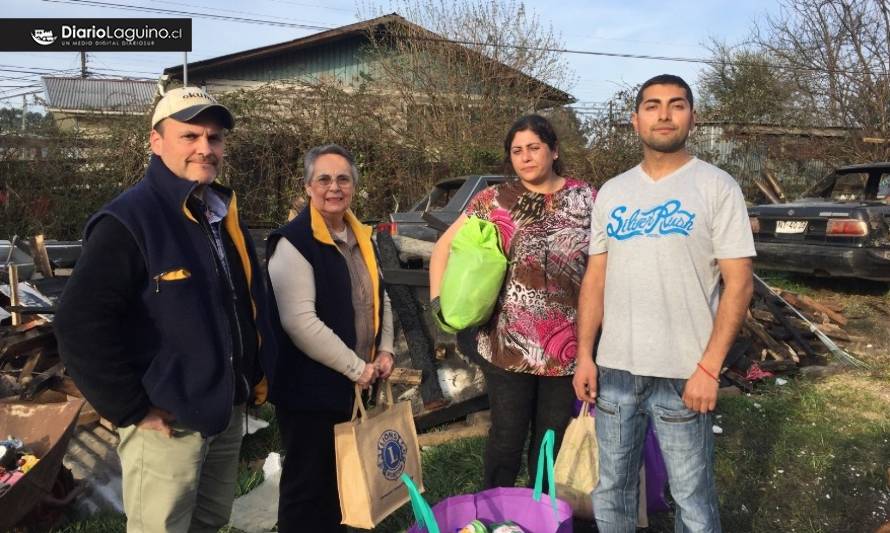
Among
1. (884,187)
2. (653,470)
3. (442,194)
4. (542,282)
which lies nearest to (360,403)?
(542,282)

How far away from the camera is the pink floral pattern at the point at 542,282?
2.63 m

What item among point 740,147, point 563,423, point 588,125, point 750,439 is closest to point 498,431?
point 563,423

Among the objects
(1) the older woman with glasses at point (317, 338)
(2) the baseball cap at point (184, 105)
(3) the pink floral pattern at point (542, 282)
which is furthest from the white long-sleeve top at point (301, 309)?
(3) the pink floral pattern at point (542, 282)

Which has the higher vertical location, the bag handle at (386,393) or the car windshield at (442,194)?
the car windshield at (442,194)

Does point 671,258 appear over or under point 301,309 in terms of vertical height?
over

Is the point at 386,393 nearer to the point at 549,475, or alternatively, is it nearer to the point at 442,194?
the point at 549,475

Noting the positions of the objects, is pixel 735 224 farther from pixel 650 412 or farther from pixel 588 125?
pixel 588 125

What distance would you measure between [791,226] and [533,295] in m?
6.74

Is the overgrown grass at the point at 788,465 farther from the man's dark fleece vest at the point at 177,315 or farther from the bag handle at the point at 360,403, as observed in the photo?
the man's dark fleece vest at the point at 177,315

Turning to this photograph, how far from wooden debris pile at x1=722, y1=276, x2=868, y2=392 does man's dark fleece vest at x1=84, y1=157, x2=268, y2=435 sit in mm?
4365

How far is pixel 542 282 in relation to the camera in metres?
2.65

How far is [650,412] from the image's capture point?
227 centimetres

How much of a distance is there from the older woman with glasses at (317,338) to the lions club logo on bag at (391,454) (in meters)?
0.22

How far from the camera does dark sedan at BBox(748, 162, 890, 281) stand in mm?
7293
